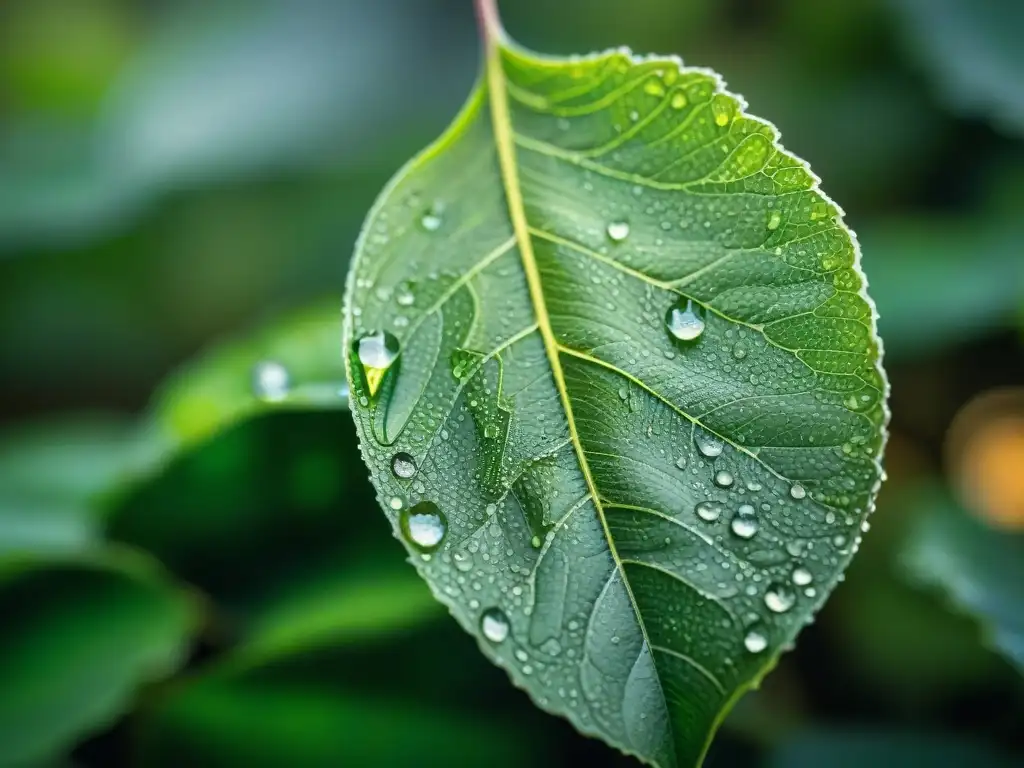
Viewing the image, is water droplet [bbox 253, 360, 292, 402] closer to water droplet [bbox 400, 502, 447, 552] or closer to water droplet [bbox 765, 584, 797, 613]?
water droplet [bbox 400, 502, 447, 552]

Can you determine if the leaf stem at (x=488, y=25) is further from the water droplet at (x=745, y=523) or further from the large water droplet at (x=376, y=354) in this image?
the water droplet at (x=745, y=523)

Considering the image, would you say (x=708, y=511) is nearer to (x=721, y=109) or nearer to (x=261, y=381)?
(x=721, y=109)

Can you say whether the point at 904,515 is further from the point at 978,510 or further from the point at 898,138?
the point at 898,138

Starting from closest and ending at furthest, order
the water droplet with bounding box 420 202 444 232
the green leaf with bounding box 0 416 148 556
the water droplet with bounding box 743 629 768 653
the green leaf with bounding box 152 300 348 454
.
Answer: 1. the water droplet with bounding box 743 629 768 653
2. the water droplet with bounding box 420 202 444 232
3. the green leaf with bounding box 152 300 348 454
4. the green leaf with bounding box 0 416 148 556

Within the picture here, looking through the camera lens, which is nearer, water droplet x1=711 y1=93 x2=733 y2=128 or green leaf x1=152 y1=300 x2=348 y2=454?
water droplet x1=711 y1=93 x2=733 y2=128

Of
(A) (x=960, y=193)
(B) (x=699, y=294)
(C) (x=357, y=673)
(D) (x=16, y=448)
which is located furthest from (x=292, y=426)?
(A) (x=960, y=193)

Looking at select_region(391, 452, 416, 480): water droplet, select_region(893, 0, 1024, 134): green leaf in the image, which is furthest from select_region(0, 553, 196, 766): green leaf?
select_region(893, 0, 1024, 134): green leaf

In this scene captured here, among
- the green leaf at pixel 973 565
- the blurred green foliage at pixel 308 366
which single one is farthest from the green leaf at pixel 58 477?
the green leaf at pixel 973 565
